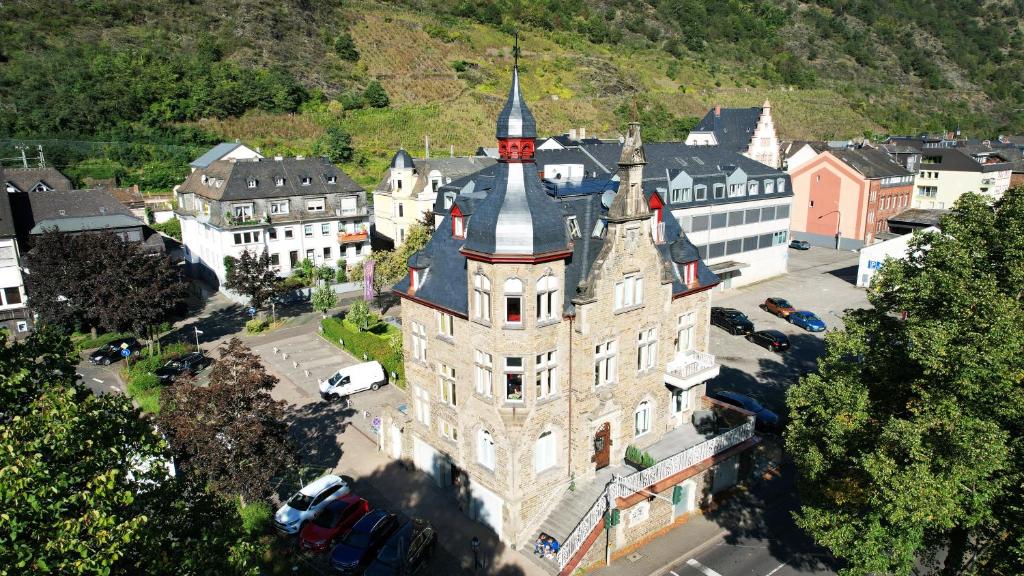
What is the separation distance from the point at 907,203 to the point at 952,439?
75.7m

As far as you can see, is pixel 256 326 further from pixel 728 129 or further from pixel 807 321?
pixel 728 129

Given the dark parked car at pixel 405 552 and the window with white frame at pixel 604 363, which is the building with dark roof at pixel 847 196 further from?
the dark parked car at pixel 405 552

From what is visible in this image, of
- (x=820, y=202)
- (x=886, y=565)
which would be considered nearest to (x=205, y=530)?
(x=886, y=565)

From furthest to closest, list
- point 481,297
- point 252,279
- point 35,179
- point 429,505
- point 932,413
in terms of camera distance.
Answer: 1. point 35,179
2. point 252,279
3. point 429,505
4. point 481,297
5. point 932,413

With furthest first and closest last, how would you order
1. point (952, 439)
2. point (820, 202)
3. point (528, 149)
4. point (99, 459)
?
1. point (820, 202)
2. point (528, 149)
3. point (952, 439)
4. point (99, 459)

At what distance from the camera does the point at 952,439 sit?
623 inches

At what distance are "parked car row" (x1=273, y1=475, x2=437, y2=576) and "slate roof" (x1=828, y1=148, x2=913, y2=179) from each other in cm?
6641

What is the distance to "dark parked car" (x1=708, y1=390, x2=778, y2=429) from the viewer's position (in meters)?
34.1

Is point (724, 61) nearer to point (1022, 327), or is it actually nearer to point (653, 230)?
point (653, 230)

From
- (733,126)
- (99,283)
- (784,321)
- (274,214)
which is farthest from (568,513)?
(733,126)

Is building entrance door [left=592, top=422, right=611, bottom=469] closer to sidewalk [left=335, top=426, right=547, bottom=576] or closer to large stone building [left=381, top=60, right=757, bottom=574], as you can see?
large stone building [left=381, top=60, right=757, bottom=574]

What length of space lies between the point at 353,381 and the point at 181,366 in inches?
486

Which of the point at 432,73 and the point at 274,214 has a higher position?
the point at 432,73

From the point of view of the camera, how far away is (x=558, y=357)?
24.6 m
